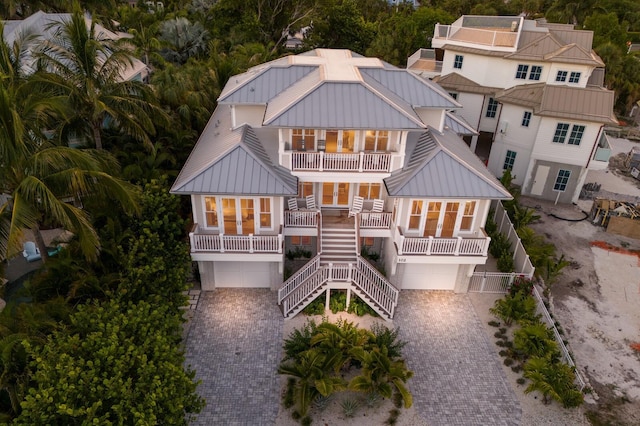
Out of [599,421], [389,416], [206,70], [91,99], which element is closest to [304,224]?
[389,416]

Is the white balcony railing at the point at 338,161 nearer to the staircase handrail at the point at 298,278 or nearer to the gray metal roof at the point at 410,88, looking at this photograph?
the gray metal roof at the point at 410,88

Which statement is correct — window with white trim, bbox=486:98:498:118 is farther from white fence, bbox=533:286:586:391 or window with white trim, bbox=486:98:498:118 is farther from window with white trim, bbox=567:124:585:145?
white fence, bbox=533:286:586:391

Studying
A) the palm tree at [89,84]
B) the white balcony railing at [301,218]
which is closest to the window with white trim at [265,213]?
the white balcony railing at [301,218]

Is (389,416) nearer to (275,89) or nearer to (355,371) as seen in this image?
(355,371)

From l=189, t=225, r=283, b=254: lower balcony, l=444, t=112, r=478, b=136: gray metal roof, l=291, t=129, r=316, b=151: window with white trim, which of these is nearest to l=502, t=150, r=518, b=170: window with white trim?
l=444, t=112, r=478, b=136: gray metal roof

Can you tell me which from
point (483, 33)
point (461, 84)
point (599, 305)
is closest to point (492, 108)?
point (461, 84)

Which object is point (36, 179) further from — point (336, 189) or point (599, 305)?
point (599, 305)

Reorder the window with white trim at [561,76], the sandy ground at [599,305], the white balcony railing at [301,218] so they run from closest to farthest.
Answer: the sandy ground at [599,305]
the white balcony railing at [301,218]
the window with white trim at [561,76]
